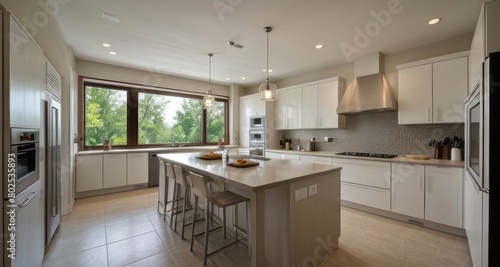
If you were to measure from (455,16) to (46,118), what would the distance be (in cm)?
459

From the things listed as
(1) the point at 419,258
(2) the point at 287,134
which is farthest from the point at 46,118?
(2) the point at 287,134

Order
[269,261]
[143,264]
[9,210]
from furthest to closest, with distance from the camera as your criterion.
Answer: [143,264] < [269,261] < [9,210]

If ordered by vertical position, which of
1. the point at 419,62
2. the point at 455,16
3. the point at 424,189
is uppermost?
the point at 455,16

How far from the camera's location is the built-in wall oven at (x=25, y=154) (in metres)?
1.22

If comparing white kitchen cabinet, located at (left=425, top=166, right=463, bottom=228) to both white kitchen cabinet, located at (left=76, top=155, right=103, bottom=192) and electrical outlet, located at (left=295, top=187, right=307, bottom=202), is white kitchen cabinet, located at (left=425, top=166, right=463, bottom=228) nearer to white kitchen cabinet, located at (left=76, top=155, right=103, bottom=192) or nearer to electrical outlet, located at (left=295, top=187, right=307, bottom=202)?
electrical outlet, located at (left=295, top=187, right=307, bottom=202)

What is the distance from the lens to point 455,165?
2.39 metres

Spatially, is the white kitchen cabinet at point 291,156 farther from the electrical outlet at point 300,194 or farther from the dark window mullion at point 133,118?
the dark window mullion at point 133,118

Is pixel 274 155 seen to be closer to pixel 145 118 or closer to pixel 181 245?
pixel 181 245

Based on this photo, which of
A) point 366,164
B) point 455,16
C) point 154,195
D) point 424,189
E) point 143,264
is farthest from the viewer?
point 154,195

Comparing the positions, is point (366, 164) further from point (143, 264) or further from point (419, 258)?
point (143, 264)

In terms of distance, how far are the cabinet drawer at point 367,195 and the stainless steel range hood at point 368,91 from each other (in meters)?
1.27

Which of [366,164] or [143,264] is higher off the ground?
[366,164]

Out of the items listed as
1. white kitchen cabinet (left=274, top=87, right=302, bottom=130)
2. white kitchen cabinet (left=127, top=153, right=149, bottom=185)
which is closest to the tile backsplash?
white kitchen cabinet (left=274, top=87, right=302, bottom=130)

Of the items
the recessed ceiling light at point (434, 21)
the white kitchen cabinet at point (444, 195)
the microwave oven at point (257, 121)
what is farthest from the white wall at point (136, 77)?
the white kitchen cabinet at point (444, 195)
